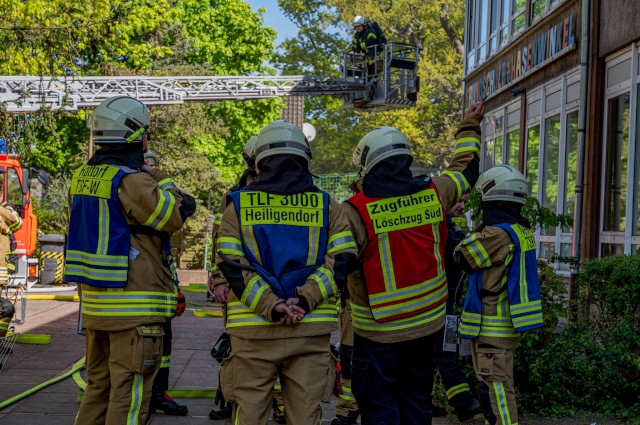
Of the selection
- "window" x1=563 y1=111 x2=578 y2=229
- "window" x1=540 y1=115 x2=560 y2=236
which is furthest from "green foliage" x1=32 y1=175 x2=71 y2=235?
"window" x1=563 y1=111 x2=578 y2=229

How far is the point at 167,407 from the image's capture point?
6.84 metres

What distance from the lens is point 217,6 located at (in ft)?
123

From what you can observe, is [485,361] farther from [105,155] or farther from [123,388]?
[105,155]

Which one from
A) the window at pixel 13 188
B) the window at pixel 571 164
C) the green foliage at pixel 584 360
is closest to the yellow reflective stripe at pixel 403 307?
the green foliage at pixel 584 360

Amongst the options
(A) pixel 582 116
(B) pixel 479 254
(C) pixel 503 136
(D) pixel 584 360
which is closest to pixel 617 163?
(A) pixel 582 116

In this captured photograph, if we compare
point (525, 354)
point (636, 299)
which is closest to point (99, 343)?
point (525, 354)

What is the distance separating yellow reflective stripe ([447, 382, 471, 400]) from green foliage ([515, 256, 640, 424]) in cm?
60

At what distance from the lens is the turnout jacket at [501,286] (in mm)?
5621

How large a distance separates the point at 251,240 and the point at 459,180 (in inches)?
59.5

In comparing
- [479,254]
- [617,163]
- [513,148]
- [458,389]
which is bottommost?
[458,389]

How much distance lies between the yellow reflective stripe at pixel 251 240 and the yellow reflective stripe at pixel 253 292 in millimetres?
143

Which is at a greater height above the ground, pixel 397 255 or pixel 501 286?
pixel 397 255

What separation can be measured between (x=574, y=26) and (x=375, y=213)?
389 inches

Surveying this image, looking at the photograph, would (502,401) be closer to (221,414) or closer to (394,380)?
(394,380)
